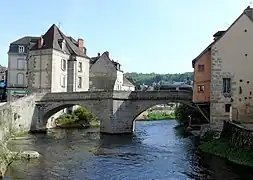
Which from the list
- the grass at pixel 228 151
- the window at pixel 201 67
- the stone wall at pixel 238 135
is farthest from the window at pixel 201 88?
the grass at pixel 228 151

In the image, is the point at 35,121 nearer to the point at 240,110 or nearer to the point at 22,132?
the point at 22,132

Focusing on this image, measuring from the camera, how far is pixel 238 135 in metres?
23.6

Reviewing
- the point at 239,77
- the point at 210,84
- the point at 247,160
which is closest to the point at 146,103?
the point at 210,84

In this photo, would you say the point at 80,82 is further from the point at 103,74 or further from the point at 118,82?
the point at 118,82

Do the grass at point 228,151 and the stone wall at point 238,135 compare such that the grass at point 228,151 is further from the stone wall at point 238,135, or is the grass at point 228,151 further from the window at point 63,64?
the window at point 63,64

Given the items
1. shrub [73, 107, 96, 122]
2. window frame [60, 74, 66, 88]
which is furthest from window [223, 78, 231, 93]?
window frame [60, 74, 66, 88]

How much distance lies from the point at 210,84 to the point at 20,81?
107ft

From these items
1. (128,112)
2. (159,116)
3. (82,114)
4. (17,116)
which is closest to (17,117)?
(17,116)

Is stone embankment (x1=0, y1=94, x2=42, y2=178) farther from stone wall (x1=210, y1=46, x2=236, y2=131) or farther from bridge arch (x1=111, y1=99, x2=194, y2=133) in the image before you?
stone wall (x1=210, y1=46, x2=236, y2=131)

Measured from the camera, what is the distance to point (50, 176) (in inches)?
749

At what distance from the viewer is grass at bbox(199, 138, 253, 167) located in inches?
840

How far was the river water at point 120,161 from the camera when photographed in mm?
19500

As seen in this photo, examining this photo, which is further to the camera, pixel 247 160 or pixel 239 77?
pixel 239 77

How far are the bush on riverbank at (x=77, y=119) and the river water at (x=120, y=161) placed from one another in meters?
11.7
